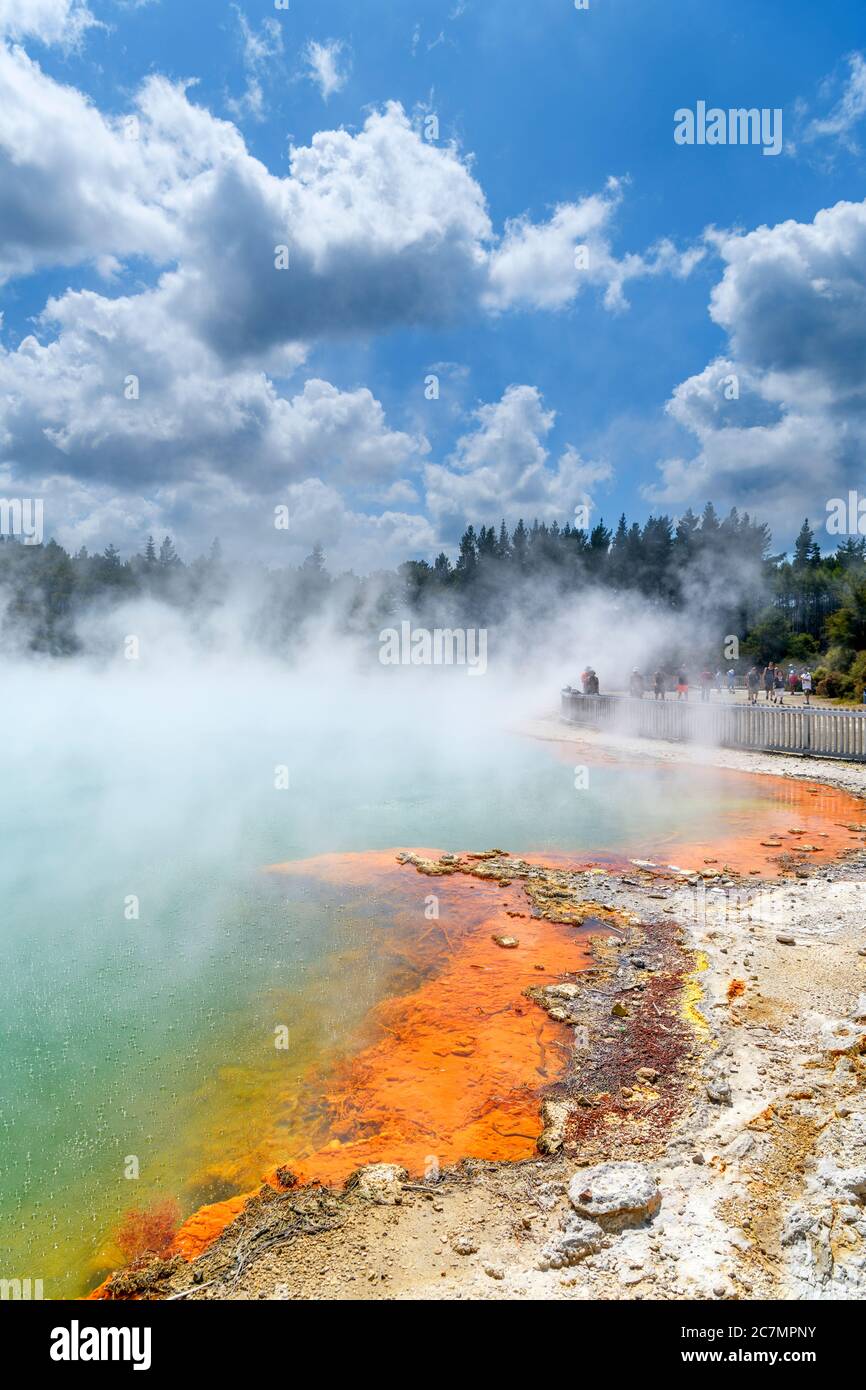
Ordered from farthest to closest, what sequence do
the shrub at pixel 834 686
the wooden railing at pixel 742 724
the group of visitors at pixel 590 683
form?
the shrub at pixel 834 686 < the group of visitors at pixel 590 683 < the wooden railing at pixel 742 724

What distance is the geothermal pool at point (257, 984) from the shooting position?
4.24 meters

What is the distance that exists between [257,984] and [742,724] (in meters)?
16.2

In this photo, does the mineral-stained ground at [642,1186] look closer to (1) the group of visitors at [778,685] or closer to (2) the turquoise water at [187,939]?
(2) the turquoise water at [187,939]

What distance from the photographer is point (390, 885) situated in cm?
916

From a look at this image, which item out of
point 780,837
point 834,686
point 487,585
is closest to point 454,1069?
point 780,837

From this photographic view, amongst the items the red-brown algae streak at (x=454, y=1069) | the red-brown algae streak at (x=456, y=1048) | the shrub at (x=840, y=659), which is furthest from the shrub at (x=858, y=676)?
the red-brown algae streak at (x=454, y=1069)

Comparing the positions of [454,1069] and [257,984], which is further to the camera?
[257,984]

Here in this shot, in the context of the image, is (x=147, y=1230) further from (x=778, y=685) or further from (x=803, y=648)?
(x=803, y=648)

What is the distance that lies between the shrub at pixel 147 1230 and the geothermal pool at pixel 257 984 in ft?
0.23

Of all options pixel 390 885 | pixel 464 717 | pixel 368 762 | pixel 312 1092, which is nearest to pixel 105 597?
pixel 464 717

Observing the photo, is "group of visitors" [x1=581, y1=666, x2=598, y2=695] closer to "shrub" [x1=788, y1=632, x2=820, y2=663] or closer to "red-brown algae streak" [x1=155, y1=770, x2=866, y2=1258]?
"red-brown algae streak" [x1=155, y1=770, x2=866, y2=1258]

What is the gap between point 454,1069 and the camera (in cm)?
504

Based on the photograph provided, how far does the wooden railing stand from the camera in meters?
16.6
